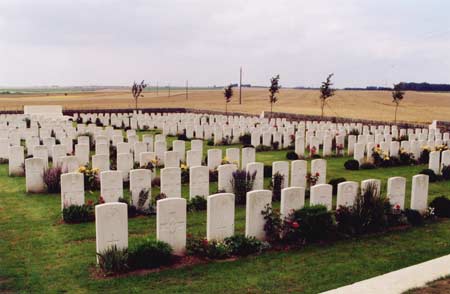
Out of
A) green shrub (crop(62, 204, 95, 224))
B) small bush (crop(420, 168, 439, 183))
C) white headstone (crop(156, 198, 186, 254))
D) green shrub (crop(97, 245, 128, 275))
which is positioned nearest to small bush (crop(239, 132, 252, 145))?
small bush (crop(420, 168, 439, 183))

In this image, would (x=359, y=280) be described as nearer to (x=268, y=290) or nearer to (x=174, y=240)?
(x=268, y=290)

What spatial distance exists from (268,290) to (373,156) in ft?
41.9

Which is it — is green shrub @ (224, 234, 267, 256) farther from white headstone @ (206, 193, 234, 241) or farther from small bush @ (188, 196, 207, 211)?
small bush @ (188, 196, 207, 211)

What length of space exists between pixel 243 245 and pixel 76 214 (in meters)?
3.96

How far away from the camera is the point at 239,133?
2483 centimetres

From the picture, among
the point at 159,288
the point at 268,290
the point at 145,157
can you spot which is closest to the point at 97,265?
the point at 159,288

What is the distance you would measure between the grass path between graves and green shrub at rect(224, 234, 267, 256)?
0.66 ft

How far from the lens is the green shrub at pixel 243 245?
27.7ft

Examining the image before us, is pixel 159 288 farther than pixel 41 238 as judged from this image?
No

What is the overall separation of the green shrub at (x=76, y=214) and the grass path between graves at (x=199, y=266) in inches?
9.4

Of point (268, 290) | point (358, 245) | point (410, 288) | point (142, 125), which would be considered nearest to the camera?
point (410, 288)

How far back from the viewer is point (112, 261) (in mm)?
7496

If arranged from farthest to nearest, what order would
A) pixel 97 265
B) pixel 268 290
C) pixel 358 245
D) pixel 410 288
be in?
pixel 358 245 < pixel 97 265 < pixel 268 290 < pixel 410 288

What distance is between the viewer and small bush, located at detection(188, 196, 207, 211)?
11.3 meters
